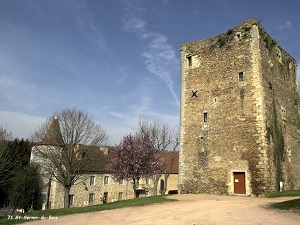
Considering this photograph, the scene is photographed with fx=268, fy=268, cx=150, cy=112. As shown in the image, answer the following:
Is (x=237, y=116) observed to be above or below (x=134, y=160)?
above

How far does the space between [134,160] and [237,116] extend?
9.92 metres

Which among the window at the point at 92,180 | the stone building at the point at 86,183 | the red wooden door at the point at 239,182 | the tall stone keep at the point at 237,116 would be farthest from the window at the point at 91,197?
the red wooden door at the point at 239,182

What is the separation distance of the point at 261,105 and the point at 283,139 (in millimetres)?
4277

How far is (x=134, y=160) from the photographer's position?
77.5 feet

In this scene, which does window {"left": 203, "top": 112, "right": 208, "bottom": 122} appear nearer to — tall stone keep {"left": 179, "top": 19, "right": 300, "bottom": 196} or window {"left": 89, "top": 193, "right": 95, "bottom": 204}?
tall stone keep {"left": 179, "top": 19, "right": 300, "bottom": 196}

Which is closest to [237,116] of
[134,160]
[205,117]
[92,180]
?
[205,117]

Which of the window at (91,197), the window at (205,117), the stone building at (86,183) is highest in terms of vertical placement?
the window at (205,117)

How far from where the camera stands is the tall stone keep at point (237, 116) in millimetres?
17219

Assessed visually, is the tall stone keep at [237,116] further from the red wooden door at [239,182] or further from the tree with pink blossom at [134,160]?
the tree with pink blossom at [134,160]

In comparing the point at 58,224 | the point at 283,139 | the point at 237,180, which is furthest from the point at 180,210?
the point at 283,139

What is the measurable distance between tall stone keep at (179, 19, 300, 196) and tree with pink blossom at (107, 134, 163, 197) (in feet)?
14.9

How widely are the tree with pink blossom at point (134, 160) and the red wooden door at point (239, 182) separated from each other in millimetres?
8364

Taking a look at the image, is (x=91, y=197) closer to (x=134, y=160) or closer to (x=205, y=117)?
(x=134, y=160)

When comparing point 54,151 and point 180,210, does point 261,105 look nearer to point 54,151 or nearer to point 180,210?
point 180,210
